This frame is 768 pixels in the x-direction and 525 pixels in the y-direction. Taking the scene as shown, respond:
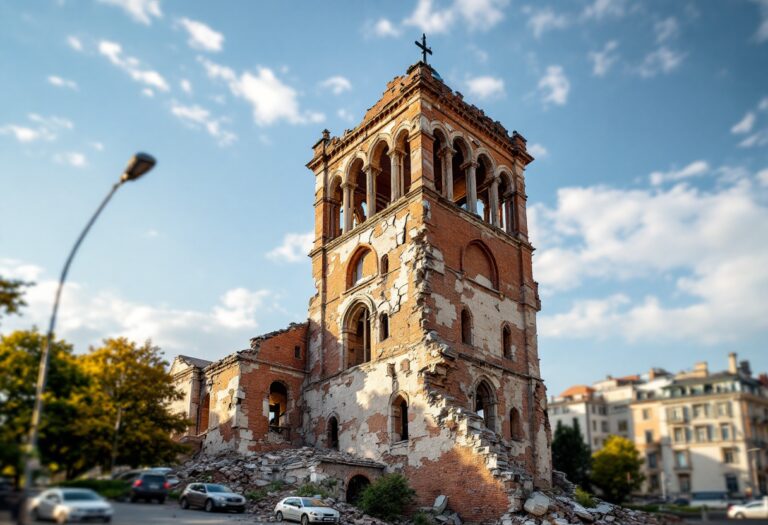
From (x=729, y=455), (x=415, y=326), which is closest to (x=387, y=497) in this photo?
(x=415, y=326)

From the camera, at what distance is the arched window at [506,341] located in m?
33.9

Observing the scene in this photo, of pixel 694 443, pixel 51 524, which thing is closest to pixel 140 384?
pixel 51 524

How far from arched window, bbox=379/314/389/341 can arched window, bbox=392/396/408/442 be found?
126 inches

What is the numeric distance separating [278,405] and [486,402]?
12.8m

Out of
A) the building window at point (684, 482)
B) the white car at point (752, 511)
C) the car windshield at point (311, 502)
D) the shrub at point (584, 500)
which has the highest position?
the car windshield at point (311, 502)

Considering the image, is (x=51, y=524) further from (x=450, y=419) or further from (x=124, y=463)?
(x=450, y=419)

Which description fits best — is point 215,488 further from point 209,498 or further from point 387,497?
point 387,497

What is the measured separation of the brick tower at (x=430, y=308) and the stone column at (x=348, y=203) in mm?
63

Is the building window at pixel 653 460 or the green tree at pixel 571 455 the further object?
the building window at pixel 653 460

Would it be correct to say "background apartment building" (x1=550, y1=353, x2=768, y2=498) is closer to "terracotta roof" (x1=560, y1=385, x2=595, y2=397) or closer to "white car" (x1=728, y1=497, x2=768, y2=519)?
"terracotta roof" (x1=560, y1=385, x2=595, y2=397)

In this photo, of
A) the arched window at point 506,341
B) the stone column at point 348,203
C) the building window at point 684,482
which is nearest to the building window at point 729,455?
the building window at point 684,482

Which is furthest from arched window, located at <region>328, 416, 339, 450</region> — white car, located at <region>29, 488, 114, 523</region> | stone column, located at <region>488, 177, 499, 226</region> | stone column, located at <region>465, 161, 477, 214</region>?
white car, located at <region>29, 488, 114, 523</region>

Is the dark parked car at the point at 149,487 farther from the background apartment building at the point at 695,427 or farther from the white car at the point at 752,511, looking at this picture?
the background apartment building at the point at 695,427

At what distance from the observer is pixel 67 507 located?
555 inches
